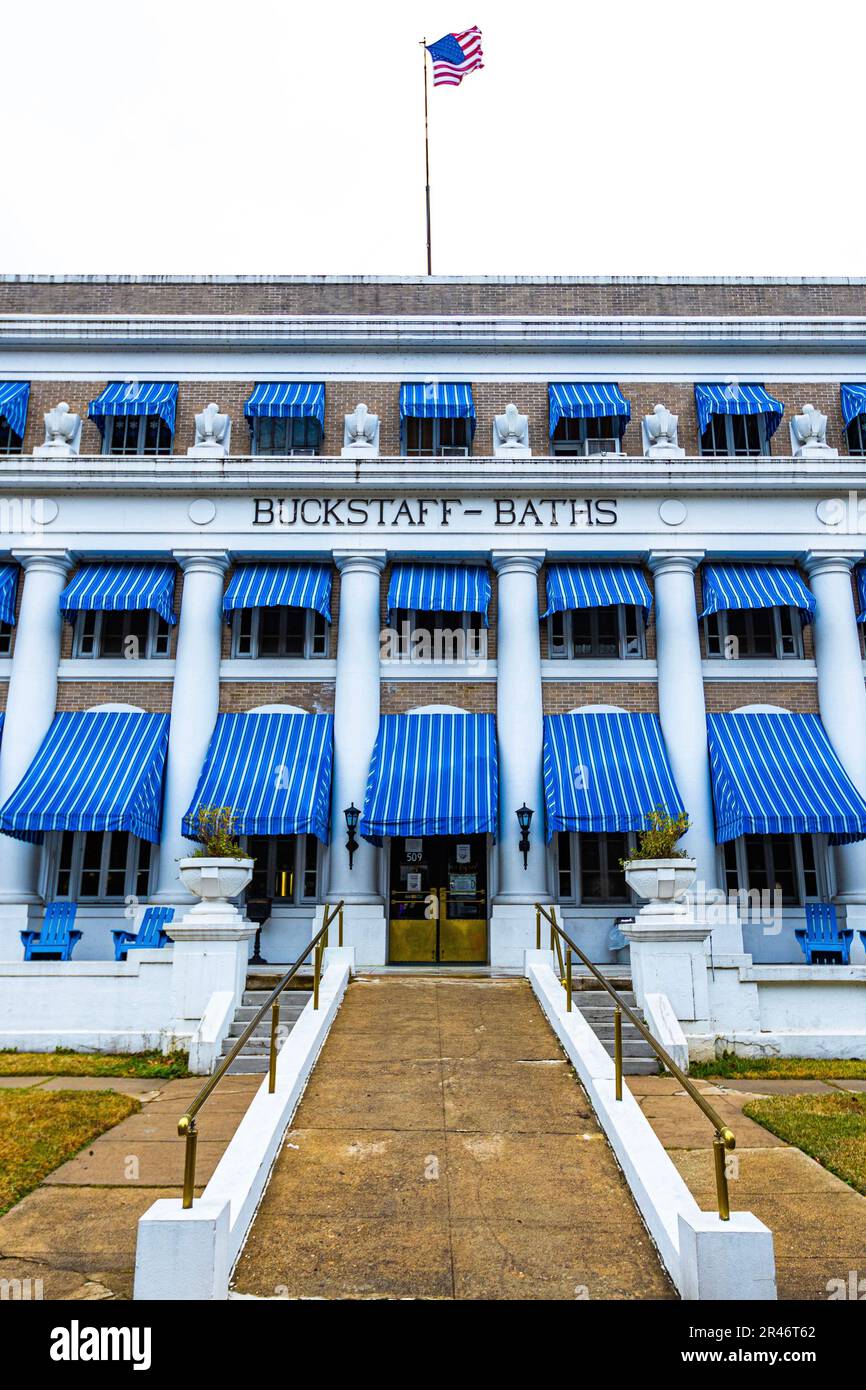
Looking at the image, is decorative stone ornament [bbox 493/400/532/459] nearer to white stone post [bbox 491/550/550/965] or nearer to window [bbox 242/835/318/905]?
white stone post [bbox 491/550/550/965]

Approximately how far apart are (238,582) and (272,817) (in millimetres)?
5081

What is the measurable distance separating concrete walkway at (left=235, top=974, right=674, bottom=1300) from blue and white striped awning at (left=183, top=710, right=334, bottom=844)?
6088 mm

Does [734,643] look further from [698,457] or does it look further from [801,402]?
[801,402]

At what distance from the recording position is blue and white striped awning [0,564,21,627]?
63.2 ft

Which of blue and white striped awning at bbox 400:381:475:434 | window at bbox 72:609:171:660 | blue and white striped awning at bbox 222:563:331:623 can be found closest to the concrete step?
blue and white striped awning at bbox 222:563:331:623

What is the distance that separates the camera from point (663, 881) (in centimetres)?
1331

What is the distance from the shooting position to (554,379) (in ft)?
71.0

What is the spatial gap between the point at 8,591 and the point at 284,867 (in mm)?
7944

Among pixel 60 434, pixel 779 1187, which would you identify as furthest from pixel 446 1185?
pixel 60 434

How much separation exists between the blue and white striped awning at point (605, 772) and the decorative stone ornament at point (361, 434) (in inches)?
264

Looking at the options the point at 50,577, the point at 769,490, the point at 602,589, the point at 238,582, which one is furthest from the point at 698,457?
the point at 50,577

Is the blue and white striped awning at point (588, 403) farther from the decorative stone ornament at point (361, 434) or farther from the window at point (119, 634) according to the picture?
the window at point (119, 634)

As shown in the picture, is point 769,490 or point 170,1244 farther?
point 769,490

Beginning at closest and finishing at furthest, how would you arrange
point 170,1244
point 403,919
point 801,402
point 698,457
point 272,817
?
point 170,1244, point 272,817, point 403,919, point 698,457, point 801,402
